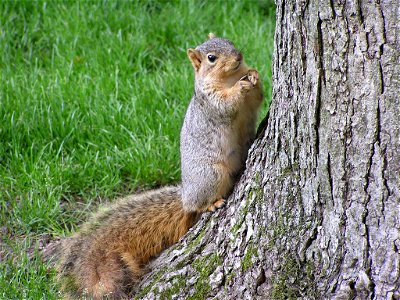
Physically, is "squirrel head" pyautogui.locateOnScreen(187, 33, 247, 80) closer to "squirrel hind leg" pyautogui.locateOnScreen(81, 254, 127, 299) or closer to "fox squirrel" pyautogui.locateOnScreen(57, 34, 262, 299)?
"fox squirrel" pyautogui.locateOnScreen(57, 34, 262, 299)

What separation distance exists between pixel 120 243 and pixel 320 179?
82 centimetres

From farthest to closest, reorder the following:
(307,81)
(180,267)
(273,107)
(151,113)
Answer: (151,113) < (180,267) < (273,107) < (307,81)

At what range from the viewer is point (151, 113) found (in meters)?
3.20

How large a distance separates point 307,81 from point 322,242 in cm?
43

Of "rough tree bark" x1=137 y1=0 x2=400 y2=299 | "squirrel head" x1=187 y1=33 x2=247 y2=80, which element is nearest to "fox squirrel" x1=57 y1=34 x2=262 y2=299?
"squirrel head" x1=187 y1=33 x2=247 y2=80

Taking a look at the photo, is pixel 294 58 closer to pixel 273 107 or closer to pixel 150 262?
pixel 273 107

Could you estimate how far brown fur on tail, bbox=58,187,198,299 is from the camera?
2281mm

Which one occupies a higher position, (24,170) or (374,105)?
(374,105)

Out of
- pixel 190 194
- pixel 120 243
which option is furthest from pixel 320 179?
pixel 120 243

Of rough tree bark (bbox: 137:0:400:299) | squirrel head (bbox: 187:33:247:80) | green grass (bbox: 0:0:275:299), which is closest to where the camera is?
rough tree bark (bbox: 137:0:400:299)

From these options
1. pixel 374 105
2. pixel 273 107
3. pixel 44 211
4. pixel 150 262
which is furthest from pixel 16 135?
pixel 374 105

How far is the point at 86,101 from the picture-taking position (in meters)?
3.22

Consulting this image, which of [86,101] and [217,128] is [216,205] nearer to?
[217,128]

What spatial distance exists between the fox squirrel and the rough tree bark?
15 cm
